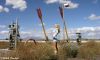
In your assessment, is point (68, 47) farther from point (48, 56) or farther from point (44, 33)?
point (44, 33)

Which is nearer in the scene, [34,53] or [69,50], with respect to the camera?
[34,53]

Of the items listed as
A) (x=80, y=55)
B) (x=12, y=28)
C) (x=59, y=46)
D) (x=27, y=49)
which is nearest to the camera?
(x=27, y=49)

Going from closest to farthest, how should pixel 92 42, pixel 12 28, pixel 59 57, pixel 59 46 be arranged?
pixel 59 57, pixel 59 46, pixel 12 28, pixel 92 42

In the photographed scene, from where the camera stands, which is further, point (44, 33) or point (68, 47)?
point (44, 33)

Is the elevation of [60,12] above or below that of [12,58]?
above

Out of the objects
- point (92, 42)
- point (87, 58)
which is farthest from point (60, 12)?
point (87, 58)

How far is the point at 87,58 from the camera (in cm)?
1446

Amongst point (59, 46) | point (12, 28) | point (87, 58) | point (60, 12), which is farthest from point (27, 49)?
point (60, 12)

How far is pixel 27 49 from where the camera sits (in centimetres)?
1252

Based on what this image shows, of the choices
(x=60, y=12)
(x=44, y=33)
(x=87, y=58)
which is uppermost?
(x=60, y=12)

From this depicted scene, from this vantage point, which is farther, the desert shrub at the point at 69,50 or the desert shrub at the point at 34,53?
the desert shrub at the point at 69,50

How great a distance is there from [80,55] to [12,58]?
426cm

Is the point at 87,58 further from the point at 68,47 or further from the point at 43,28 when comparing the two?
the point at 43,28

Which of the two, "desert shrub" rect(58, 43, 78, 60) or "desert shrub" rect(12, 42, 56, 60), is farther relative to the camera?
"desert shrub" rect(58, 43, 78, 60)
